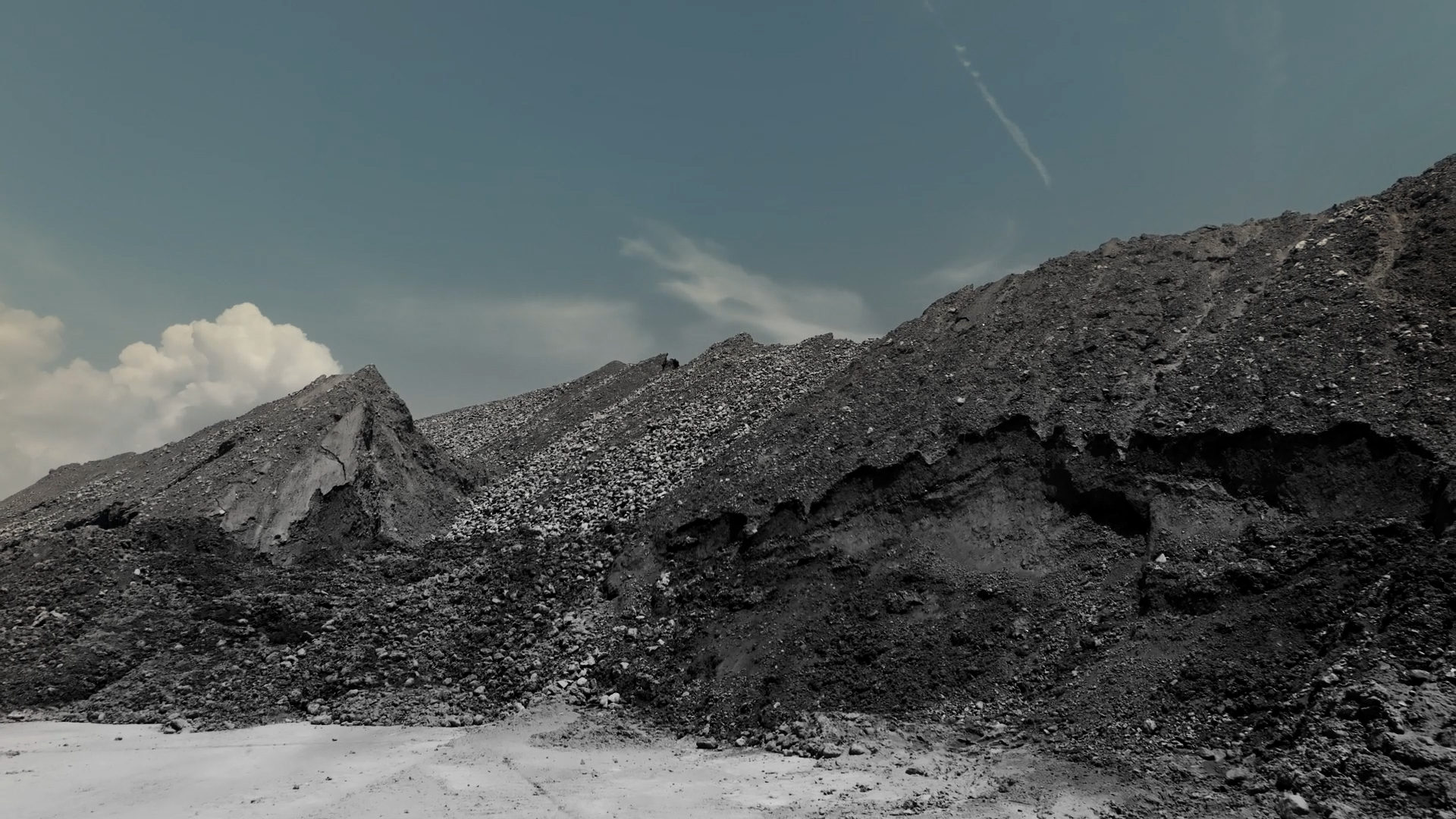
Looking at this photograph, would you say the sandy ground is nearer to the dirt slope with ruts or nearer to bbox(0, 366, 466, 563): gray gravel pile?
the dirt slope with ruts

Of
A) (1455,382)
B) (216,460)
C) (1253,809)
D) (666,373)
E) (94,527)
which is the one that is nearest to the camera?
(1253,809)

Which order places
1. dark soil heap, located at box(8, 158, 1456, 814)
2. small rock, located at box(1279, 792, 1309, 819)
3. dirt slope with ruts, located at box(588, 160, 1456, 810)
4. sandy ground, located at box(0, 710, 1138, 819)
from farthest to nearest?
1. dark soil heap, located at box(8, 158, 1456, 814)
2. dirt slope with ruts, located at box(588, 160, 1456, 810)
3. sandy ground, located at box(0, 710, 1138, 819)
4. small rock, located at box(1279, 792, 1309, 819)

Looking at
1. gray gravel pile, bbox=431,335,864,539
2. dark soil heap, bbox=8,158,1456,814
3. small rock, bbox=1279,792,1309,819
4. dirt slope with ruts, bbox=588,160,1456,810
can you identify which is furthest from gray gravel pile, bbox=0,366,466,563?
small rock, bbox=1279,792,1309,819

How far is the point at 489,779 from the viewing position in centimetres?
1023

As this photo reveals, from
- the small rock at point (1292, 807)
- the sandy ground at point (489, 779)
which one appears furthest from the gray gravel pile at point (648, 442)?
the small rock at point (1292, 807)

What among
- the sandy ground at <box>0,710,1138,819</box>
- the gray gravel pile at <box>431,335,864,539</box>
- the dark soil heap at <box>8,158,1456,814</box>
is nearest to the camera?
the sandy ground at <box>0,710,1138,819</box>

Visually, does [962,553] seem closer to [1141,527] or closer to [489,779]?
[1141,527]

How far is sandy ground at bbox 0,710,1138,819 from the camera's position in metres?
8.97

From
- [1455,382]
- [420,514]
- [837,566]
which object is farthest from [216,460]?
[1455,382]

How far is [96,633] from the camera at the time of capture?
575 inches

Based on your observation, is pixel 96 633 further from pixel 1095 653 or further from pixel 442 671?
pixel 1095 653

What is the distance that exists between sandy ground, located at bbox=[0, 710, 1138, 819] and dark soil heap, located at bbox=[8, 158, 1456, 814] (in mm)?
844

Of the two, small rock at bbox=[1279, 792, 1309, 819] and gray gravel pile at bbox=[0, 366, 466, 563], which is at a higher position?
gray gravel pile at bbox=[0, 366, 466, 563]

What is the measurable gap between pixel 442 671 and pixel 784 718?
6.32 m
